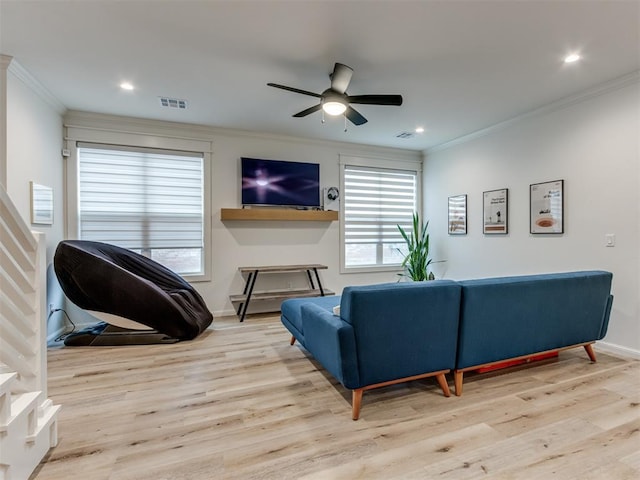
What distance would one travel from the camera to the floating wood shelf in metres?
4.36

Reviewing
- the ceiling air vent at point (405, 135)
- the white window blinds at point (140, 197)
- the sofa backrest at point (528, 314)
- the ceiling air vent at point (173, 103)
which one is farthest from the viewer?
the ceiling air vent at point (405, 135)

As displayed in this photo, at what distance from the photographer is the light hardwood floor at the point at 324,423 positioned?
157cm

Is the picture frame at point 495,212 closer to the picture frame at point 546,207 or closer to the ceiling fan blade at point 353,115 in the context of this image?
the picture frame at point 546,207

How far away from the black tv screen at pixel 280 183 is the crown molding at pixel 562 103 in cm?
230

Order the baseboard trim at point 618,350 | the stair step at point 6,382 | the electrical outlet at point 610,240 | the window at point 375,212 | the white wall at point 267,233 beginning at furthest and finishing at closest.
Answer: the window at point 375,212 → the white wall at point 267,233 → the electrical outlet at point 610,240 → the baseboard trim at point 618,350 → the stair step at point 6,382

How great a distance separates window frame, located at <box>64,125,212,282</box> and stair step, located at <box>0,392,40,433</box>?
2745 millimetres

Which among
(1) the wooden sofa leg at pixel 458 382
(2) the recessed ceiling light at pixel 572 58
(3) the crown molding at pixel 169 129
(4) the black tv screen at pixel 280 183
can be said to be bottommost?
(1) the wooden sofa leg at pixel 458 382

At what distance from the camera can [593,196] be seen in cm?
324

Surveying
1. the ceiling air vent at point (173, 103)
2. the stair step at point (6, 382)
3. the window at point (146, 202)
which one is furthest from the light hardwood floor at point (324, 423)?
the ceiling air vent at point (173, 103)

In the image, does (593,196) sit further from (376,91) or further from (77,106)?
(77,106)

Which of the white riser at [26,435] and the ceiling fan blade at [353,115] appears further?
the ceiling fan blade at [353,115]

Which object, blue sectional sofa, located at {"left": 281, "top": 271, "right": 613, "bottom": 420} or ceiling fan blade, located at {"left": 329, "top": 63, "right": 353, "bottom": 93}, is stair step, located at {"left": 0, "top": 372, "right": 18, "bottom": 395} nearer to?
blue sectional sofa, located at {"left": 281, "top": 271, "right": 613, "bottom": 420}

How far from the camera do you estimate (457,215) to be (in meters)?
4.93

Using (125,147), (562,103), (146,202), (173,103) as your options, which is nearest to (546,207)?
(562,103)
